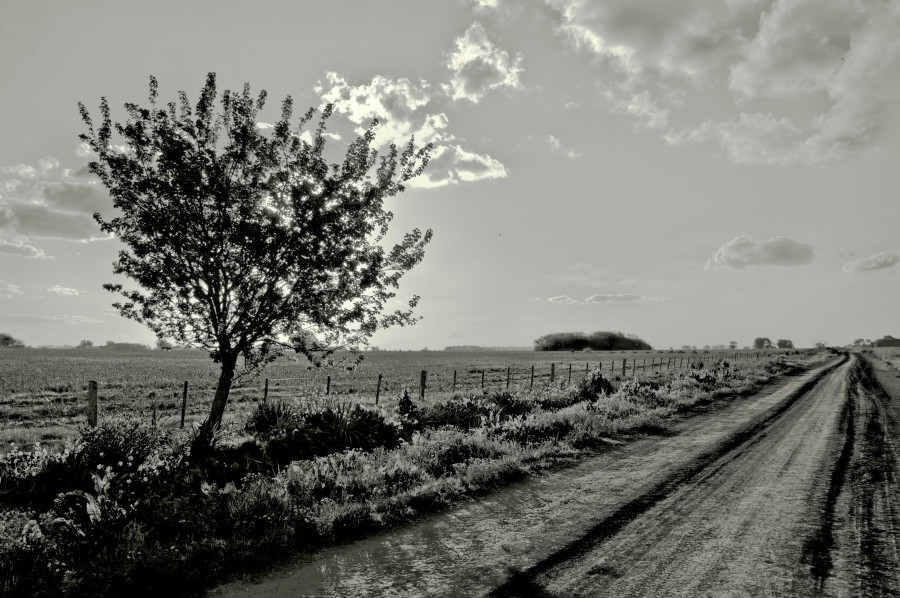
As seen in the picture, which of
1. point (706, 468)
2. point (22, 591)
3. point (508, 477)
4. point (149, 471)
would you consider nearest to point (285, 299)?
point (149, 471)

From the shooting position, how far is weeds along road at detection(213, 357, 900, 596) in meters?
4.84

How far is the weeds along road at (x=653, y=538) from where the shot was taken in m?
4.84

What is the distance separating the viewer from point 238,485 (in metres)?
8.72

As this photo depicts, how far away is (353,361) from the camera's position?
36.7 feet

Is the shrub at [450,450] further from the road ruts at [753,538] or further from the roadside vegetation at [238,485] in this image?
the road ruts at [753,538]

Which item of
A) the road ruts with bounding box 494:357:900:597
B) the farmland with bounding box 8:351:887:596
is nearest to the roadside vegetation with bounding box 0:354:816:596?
the farmland with bounding box 8:351:887:596

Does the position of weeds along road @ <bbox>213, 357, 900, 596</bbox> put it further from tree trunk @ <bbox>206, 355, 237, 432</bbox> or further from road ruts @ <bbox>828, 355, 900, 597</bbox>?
tree trunk @ <bbox>206, 355, 237, 432</bbox>

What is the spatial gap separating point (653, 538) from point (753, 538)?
1.18 m

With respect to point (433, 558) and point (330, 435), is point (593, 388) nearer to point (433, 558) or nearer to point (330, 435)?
point (330, 435)

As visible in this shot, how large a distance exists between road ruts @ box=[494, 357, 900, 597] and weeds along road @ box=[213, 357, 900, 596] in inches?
0.8

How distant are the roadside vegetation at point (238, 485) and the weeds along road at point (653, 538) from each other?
60 cm

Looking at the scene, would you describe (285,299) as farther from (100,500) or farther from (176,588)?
(176,588)

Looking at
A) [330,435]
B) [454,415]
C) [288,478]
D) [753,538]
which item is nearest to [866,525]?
[753,538]

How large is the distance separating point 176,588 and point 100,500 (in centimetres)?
237
